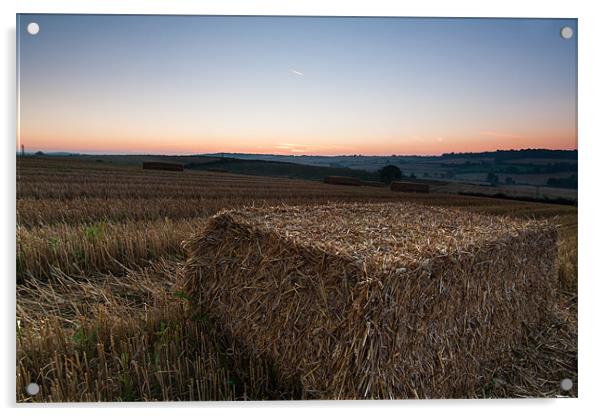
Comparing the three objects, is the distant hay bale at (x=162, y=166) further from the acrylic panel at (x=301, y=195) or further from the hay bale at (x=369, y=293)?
the hay bale at (x=369, y=293)

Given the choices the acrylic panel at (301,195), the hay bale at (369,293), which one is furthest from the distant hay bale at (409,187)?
the hay bale at (369,293)

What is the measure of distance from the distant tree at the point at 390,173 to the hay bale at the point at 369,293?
0.97 ft

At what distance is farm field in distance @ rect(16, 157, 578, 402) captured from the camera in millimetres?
2426

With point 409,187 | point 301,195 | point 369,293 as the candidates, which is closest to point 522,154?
point 409,187

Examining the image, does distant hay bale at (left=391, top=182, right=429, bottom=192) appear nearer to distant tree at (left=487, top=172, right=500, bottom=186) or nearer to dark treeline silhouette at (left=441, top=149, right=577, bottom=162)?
dark treeline silhouette at (left=441, top=149, right=577, bottom=162)

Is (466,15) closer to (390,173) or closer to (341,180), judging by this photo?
(390,173)

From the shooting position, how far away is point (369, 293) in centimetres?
179

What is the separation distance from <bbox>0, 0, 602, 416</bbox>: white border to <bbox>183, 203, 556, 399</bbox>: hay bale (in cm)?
30

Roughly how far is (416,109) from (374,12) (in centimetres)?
69

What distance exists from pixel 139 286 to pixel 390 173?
79.1 inches

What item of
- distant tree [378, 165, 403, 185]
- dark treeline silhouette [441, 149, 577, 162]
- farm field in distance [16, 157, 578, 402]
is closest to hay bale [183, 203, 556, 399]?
farm field in distance [16, 157, 578, 402]

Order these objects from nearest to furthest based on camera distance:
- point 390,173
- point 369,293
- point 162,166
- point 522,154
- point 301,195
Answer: point 369,293
point 522,154
point 390,173
point 162,166
point 301,195

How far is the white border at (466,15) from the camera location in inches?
104
